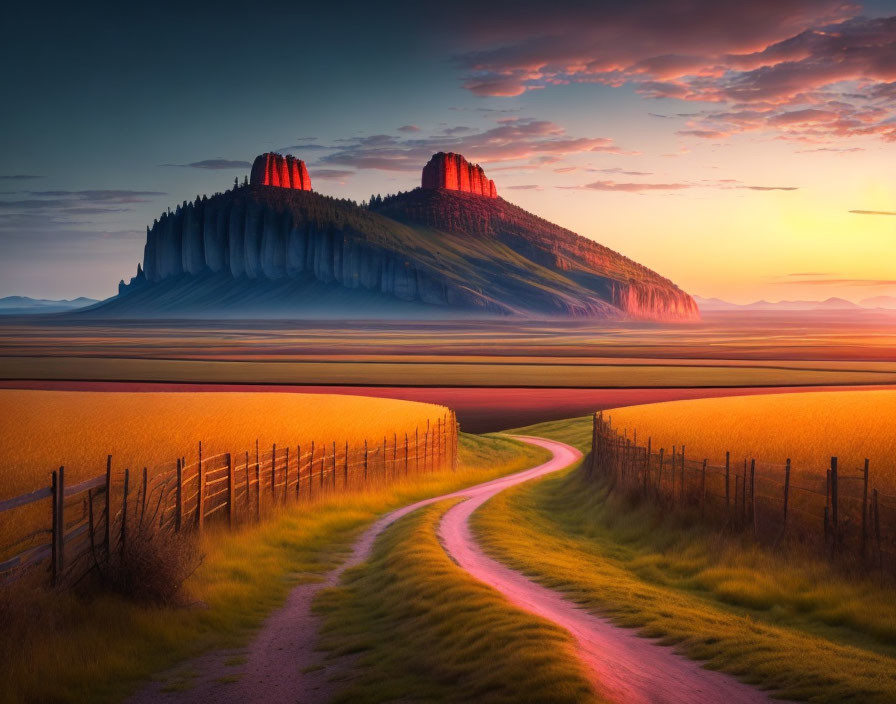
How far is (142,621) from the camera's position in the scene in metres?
13.2

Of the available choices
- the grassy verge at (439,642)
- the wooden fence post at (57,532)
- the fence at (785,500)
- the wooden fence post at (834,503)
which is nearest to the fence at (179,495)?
the wooden fence post at (57,532)

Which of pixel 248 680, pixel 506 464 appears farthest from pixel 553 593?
pixel 506 464

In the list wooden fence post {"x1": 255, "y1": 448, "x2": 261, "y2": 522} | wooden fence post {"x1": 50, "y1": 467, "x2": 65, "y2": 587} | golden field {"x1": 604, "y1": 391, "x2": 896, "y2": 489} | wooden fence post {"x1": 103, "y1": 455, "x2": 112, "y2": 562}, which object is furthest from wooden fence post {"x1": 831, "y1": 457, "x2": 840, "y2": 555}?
wooden fence post {"x1": 255, "y1": 448, "x2": 261, "y2": 522}

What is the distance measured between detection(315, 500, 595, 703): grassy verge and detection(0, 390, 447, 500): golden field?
38.5 ft

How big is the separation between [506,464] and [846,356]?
376 ft

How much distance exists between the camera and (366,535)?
24625 millimetres

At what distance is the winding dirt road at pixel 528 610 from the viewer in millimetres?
9859

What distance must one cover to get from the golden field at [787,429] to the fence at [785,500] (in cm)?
137

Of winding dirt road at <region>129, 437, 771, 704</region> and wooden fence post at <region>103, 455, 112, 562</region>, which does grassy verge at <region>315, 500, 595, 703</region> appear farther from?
wooden fence post at <region>103, 455, 112, 562</region>

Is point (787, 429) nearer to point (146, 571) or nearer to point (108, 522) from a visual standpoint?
point (146, 571)

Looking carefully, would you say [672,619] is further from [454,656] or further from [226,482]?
[226,482]

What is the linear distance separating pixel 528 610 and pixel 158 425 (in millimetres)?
32372

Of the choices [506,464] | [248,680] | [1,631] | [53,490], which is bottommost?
[506,464]

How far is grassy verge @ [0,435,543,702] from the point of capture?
10.7m
